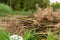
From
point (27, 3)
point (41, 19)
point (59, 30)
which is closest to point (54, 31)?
point (59, 30)

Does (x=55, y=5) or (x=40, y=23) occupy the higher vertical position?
(x=40, y=23)

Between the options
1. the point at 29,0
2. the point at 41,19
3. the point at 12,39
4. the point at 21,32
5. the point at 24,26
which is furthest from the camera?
the point at 29,0

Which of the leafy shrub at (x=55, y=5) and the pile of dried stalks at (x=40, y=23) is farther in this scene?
the leafy shrub at (x=55, y=5)

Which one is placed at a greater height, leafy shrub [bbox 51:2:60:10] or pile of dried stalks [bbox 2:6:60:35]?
pile of dried stalks [bbox 2:6:60:35]

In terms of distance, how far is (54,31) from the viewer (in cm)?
496

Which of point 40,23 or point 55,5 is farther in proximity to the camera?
point 55,5

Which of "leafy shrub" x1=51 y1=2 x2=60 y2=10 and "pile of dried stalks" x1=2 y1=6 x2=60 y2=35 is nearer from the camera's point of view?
"pile of dried stalks" x1=2 y1=6 x2=60 y2=35

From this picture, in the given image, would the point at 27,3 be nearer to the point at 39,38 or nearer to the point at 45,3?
the point at 45,3

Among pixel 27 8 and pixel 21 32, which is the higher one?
pixel 21 32

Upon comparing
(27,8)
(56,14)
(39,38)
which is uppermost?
(56,14)

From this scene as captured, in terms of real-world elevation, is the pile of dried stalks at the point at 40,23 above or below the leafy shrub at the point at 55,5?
above

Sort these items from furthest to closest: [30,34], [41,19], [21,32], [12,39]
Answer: [41,19]
[21,32]
[30,34]
[12,39]

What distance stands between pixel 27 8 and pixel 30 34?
36.1 ft

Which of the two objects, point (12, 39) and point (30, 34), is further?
point (30, 34)
